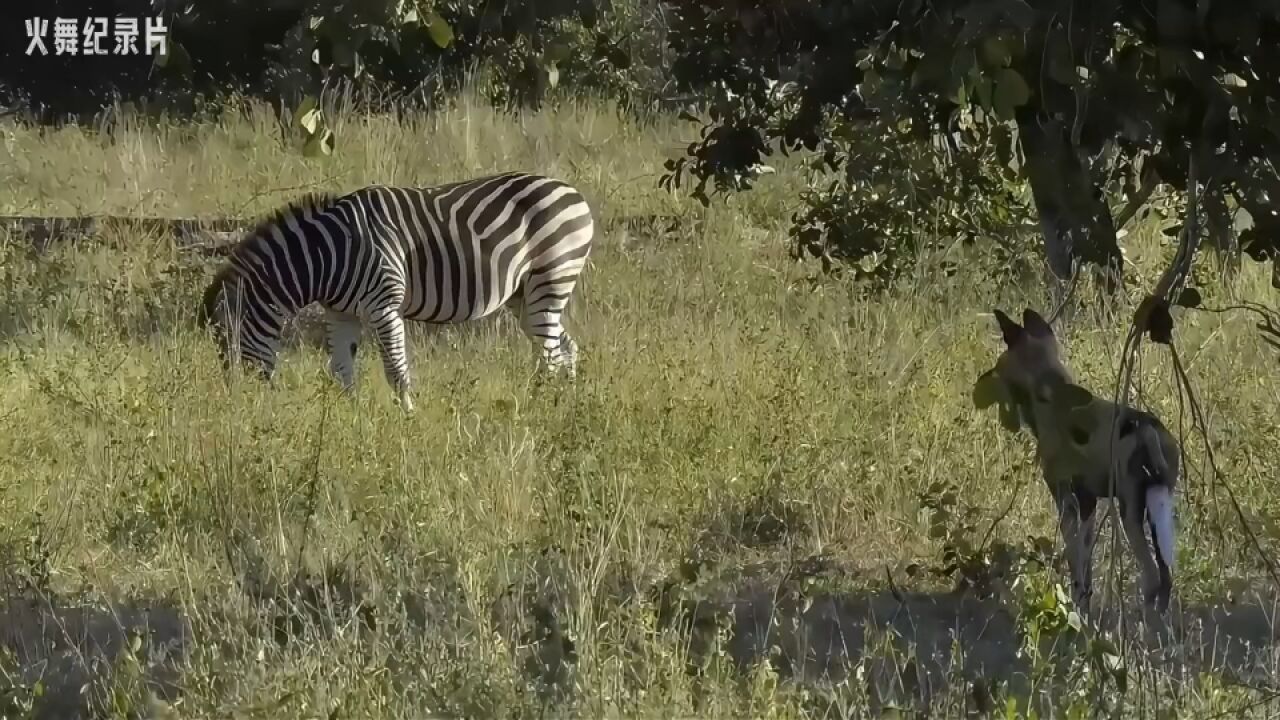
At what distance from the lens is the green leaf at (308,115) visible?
2.22m

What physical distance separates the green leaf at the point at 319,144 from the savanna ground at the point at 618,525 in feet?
3.88

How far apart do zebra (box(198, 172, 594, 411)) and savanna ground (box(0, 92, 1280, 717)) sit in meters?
0.23

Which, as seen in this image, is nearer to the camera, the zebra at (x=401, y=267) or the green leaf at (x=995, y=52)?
the green leaf at (x=995, y=52)

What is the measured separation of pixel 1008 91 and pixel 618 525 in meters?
2.44

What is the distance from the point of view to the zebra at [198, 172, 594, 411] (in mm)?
7008

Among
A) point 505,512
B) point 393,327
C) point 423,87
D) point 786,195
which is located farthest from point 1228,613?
point 423,87

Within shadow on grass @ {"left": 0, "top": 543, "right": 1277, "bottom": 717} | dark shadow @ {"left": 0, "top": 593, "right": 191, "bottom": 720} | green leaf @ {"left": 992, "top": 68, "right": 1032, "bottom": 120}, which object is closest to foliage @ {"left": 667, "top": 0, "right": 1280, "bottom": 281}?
green leaf @ {"left": 992, "top": 68, "right": 1032, "bottom": 120}

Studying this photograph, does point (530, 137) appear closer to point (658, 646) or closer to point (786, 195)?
point (786, 195)

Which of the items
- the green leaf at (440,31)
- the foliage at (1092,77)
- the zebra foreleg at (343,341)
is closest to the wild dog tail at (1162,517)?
the foliage at (1092,77)

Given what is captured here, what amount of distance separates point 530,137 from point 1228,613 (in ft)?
31.5

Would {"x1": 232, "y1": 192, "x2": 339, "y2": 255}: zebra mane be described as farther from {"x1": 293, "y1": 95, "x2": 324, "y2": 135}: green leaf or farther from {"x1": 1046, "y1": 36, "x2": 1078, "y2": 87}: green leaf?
{"x1": 1046, "y1": 36, "x2": 1078, "y2": 87}: green leaf

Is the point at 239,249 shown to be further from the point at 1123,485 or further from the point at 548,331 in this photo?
the point at 1123,485

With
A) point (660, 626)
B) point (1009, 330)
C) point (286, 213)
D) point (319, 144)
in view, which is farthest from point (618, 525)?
point (286, 213)

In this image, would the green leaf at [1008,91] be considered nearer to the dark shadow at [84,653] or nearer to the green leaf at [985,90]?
the green leaf at [985,90]
